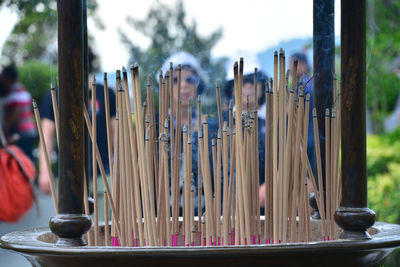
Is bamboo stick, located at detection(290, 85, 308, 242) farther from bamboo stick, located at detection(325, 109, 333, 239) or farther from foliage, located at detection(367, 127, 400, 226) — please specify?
foliage, located at detection(367, 127, 400, 226)

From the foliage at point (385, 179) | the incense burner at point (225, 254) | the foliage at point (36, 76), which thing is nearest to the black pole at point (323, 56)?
the incense burner at point (225, 254)

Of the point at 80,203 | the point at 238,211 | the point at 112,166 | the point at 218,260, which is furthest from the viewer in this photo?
the point at 112,166

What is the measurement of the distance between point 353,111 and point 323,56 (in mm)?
504

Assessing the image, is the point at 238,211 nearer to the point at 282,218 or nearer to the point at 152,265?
the point at 282,218

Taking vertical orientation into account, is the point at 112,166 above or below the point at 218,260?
above

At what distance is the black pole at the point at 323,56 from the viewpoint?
1.67 metres

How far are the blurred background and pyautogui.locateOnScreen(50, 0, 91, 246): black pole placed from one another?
758 mm

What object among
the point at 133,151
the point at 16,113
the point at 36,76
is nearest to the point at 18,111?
the point at 16,113

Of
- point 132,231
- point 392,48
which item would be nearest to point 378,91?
point 392,48

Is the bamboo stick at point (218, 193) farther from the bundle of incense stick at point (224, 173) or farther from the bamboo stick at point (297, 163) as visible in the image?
the bamboo stick at point (297, 163)

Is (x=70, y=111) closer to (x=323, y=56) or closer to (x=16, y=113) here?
(x=323, y=56)

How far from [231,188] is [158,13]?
2225mm

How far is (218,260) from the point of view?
1100 mm

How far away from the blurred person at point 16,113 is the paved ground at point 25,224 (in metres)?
0.35
